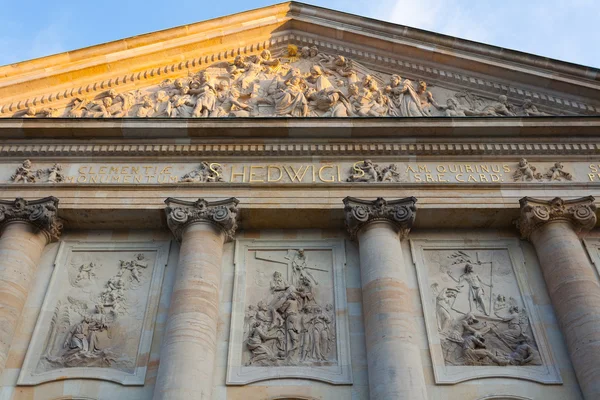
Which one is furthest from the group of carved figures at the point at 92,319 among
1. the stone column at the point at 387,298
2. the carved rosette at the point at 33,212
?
the stone column at the point at 387,298

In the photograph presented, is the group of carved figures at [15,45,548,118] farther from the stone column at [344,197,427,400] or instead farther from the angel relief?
the angel relief

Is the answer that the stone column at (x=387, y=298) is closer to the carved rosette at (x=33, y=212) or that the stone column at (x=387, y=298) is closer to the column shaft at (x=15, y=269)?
the carved rosette at (x=33, y=212)

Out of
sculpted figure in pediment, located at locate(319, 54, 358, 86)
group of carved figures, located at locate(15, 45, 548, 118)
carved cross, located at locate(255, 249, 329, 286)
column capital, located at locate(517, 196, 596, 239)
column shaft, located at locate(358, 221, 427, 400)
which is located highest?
sculpted figure in pediment, located at locate(319, 54, 358, 86)

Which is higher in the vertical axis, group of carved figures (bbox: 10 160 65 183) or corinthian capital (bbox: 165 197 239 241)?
group of carved figures (bbox: 10 160 65 183)

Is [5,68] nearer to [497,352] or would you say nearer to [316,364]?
[316,364]

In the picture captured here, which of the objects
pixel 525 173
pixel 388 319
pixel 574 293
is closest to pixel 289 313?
pixel 388 319

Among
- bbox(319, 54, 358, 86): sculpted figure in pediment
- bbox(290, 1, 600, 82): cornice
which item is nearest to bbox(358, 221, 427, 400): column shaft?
bbox(319, 54, 358, 86): sculpted figure in pediment

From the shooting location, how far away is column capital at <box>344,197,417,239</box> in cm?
1282

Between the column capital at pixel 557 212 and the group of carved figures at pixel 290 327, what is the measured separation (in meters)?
4.31

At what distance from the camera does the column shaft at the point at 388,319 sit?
10.4m

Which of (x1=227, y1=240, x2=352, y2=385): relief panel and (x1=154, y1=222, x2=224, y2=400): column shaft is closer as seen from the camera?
(x1=154, y1=222, x2=224, y2=400): column shaft

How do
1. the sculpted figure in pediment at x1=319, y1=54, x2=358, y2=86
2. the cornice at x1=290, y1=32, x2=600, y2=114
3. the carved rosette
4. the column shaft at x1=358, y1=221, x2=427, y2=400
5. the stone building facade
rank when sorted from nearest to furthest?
1. the column shaft at x1=358, y1=221, x2=427, y2=400
2. the stone building facade
3. the carved rosette
4. the cornice at x1=290, y1=32, x2=600, y2=114
5. the sculpted figure in pediment at x1=319, y1=54, x2=358, y2=86

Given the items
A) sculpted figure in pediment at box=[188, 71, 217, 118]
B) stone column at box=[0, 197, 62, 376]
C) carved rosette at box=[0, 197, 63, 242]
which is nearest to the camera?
stone column at box=[0, 197, 62, 376]

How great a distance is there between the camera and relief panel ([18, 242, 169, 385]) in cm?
1130
